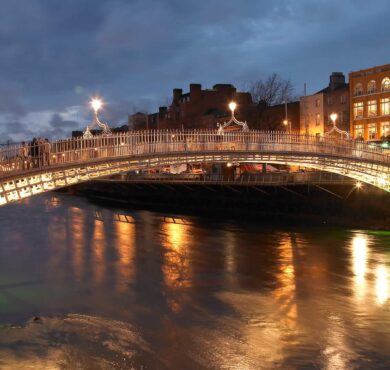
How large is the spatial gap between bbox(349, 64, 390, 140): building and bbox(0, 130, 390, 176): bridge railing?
750 inches

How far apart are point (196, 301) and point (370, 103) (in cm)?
3724

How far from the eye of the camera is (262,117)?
184 ft

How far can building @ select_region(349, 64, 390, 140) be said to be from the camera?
48.4 metres

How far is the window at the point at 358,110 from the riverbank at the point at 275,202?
13157 mm

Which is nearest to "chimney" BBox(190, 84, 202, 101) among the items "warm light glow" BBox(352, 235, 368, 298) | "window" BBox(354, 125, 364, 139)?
"window" BBox(354, 125, 364, 139)

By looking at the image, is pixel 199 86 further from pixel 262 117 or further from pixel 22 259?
pixel 22 259

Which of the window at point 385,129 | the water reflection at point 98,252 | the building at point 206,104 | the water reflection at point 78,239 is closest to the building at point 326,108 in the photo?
the window at point 385,129

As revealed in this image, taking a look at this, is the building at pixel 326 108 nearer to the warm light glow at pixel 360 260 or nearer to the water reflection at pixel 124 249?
the water reflection at pixel 124 249

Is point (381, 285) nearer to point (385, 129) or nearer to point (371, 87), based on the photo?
point (385, 129)

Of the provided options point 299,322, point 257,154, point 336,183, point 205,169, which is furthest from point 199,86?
point 299,322

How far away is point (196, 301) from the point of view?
1733cm

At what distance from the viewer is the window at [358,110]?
167ft

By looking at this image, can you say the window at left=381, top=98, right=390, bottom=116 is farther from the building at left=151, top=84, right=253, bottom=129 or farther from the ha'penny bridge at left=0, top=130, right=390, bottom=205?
the building at left=151, top=84, right=253, bottom=129

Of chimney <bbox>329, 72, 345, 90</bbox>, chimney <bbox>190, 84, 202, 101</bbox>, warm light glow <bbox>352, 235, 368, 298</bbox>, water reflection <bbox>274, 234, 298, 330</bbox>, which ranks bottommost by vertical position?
warm light glow <bbox>352, 235, 368, 298</bbox>
